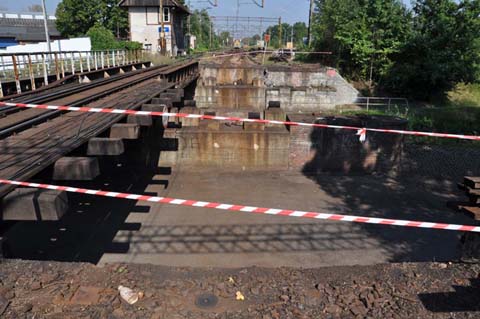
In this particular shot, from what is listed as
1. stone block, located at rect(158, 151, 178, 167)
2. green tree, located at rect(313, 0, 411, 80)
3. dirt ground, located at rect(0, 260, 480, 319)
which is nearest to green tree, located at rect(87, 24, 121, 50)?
green tree, located at rect(313, 0, 411, 80)

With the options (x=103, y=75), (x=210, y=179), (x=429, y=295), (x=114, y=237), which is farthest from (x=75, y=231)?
(x=103, y=75)

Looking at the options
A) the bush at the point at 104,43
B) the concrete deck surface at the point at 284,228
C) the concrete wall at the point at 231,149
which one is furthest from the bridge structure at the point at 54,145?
the bush at the point at 104,43

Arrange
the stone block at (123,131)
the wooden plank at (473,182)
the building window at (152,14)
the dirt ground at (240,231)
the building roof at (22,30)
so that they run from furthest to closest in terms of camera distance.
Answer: the building roof at (22,30), the building window at (152,14), the dirt ground at (240,231), the stone block at (123,131), the wooden plank at (473,182)

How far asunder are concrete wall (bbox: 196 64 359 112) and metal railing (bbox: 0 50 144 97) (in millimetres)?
6564

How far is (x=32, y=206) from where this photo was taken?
4496mm

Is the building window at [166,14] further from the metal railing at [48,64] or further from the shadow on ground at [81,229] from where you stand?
the shadow on ground at [81,229]

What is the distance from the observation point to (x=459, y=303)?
441 cm

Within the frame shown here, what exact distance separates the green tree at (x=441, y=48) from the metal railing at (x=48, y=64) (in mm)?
20516

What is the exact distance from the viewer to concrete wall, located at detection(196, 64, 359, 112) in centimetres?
2641

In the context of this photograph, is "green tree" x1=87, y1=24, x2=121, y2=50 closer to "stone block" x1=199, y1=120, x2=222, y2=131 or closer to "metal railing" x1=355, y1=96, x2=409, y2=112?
"metal railing" x1=355, y1=96, x2=409, y2=112

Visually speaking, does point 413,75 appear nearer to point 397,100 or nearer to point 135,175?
point 397,100

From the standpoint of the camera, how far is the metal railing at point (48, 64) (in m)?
13.9

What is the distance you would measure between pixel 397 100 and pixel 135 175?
809 inches

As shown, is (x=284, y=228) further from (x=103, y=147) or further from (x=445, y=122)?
(x=445, y=122)
